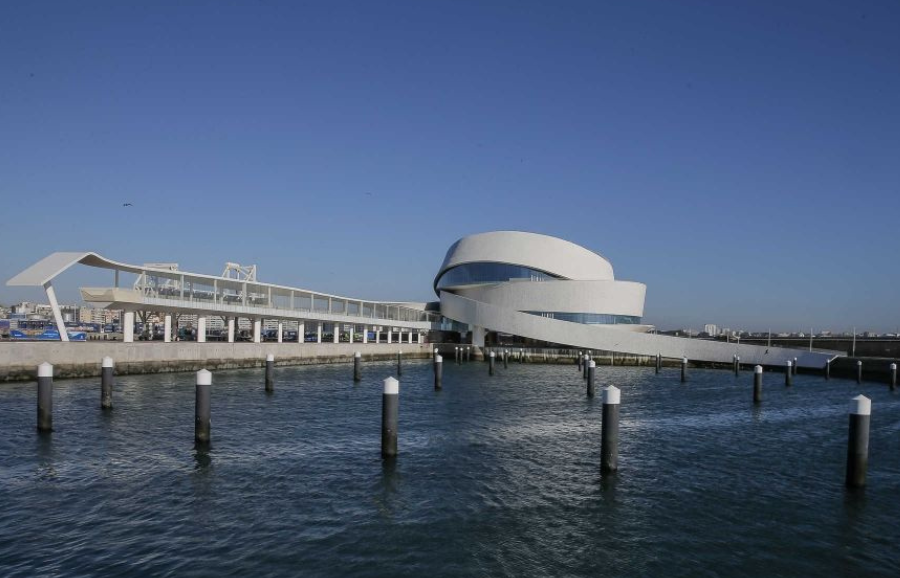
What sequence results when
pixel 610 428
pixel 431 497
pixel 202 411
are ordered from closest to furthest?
pixel 431 497, pixel 610 428, pixel 202 411

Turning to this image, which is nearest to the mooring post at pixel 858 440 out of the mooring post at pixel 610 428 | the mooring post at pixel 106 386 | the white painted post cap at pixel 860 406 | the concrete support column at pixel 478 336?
the white painted post cap at pixel 860 406

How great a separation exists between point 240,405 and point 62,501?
12.9 m

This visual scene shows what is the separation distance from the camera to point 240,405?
77.2 ft

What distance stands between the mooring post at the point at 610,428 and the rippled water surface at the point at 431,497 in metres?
0.40

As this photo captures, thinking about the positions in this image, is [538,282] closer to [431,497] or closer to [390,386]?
[390,386]

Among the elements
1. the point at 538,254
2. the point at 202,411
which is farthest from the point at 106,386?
the point at 538,254

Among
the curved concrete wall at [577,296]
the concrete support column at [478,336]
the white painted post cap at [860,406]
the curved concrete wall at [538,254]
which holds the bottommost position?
the concrete support column at [478,336]

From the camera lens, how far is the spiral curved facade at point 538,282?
66.4 metres

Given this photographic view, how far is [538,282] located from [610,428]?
2175 inches

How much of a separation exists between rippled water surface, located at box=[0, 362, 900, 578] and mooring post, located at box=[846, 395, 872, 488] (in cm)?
37

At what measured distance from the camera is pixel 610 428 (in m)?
13.3

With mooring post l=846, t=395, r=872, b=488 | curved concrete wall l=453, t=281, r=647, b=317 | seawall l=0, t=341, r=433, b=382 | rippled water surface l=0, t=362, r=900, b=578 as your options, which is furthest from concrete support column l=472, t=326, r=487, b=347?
mooring post l=846, t=395, r=872, b=488

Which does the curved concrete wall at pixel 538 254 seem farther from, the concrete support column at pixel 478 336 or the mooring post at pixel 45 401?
the mooring post at pixel 45 401

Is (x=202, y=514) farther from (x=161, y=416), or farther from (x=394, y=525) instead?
(x=161, y=416)
